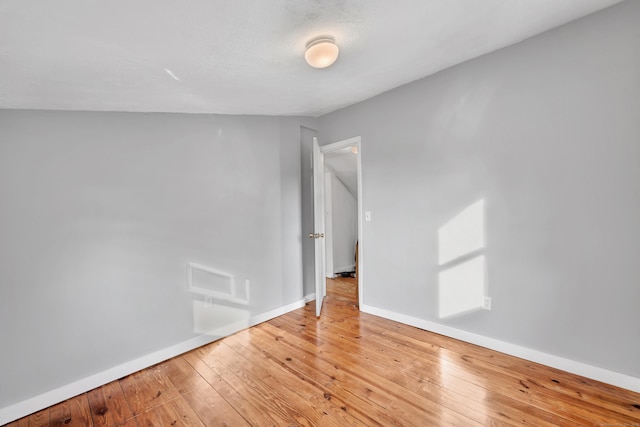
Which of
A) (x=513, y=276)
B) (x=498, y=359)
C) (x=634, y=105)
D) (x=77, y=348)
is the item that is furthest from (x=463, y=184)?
(x=77, y=348)

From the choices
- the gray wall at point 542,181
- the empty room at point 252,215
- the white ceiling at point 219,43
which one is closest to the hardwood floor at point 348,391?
the empty room at point 252,215

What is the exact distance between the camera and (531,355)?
2139 mm

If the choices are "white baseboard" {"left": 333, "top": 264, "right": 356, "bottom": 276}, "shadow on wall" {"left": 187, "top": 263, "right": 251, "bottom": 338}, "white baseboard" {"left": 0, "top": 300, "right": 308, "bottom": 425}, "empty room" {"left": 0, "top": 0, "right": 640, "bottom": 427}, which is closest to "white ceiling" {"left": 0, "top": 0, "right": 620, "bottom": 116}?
"empty room" {"left": 0, "top": 0, "right": 640, "bottom": 427}

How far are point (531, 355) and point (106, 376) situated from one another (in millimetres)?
3121

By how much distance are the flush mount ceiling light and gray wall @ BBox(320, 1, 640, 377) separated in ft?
4.34

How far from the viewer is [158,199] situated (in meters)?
2.27

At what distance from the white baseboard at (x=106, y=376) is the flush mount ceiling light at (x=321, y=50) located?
240 cm

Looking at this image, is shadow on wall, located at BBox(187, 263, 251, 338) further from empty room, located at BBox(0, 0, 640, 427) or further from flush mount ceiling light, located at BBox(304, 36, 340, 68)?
flush mount ceiling light, located at BBox(304, 36, 340, 68)

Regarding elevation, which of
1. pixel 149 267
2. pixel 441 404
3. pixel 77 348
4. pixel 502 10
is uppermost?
pixel 502 10

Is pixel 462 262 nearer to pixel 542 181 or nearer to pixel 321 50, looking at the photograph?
pixel 542 181

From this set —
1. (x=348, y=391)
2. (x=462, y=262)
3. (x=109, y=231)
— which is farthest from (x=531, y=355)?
(x=109, y=231)

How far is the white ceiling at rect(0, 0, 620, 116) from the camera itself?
1.18 metres

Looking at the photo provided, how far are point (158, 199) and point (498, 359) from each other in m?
2.95

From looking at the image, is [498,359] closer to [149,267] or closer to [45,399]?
[149,267]
